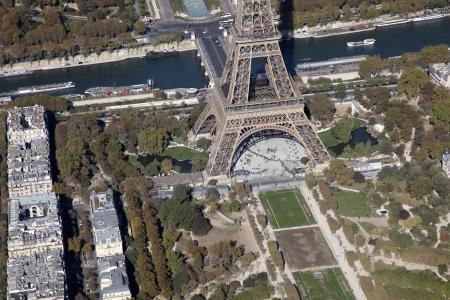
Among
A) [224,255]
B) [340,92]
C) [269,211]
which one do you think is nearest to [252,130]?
[269,211]

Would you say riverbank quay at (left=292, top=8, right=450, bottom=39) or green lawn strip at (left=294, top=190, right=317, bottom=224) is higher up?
riverbank quay at (left=292, top=8, right=450, bottom=39)

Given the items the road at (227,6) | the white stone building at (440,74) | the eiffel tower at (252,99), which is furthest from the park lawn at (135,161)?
the road at (227,6)

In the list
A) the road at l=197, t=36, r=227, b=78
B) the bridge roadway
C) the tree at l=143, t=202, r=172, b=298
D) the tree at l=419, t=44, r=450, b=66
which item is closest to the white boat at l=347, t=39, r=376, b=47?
the tree at l=419, t=44, r=450, b=66

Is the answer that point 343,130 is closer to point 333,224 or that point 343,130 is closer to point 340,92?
point 340,92

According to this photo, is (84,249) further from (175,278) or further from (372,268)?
(372,268)

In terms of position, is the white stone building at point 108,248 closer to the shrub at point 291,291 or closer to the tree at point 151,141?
the tree at point 151,141

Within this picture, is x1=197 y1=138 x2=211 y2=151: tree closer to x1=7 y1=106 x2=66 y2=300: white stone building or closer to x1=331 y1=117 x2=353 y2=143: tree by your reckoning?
x1=331 y1=117 x2=353 y2=143: tree
